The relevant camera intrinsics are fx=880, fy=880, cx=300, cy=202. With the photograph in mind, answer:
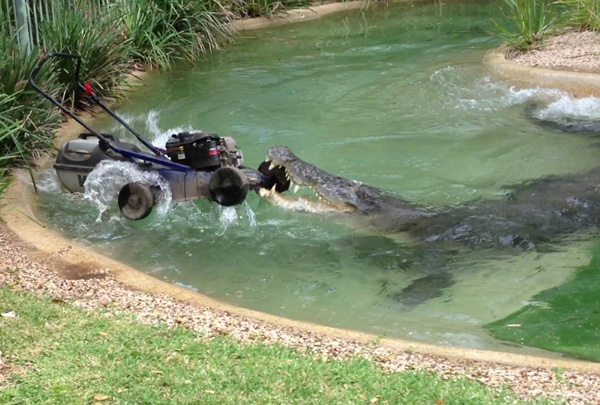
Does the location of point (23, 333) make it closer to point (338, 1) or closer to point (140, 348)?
point (140, 348)

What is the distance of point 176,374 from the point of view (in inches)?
182

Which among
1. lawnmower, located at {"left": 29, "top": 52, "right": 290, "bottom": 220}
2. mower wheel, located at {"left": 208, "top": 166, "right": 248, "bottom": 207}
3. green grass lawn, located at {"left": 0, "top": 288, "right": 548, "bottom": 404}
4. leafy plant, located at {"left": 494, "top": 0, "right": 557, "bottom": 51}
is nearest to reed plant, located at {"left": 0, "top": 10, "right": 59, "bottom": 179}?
lawnmower, located at {"left": 29, "top": 52, "right": 290, "bottom": 220}

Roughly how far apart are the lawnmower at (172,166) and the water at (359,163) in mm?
365

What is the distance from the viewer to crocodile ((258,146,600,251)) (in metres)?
7.83

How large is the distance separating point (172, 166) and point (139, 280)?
1.42 meters

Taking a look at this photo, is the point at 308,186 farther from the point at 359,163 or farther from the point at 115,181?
the point at 359,163

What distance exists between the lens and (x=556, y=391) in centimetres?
458

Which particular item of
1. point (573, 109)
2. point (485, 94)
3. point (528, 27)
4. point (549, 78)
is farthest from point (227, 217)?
point (528, 27)

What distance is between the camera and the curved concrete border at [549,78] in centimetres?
1179

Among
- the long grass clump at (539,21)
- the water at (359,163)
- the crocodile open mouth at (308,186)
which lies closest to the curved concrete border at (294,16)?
the water at (359,163)

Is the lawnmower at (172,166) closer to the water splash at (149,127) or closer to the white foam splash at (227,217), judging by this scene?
the white foam splash at (227,217)

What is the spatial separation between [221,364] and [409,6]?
1503 centimetres

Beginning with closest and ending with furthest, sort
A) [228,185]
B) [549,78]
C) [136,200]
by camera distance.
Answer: [228,185], [136,200], [549,78]

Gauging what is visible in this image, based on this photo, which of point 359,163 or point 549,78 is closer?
point 359,163
